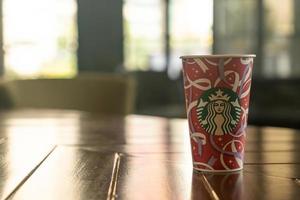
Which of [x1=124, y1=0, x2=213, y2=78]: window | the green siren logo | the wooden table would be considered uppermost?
[x1=124, y1=0, x2=213, y2=78]: window

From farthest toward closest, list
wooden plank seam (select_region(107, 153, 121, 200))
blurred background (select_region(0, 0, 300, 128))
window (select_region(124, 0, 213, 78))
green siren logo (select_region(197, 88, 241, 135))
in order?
1. window (select_region(124, 0, 213, 78))
2. blurred background (select_region(0, 0, 300, 128))
3. green siren logo (select_region(197, 88, 241, 135))
4. wooden plank seam (select_region(107, 153, 121, 200))

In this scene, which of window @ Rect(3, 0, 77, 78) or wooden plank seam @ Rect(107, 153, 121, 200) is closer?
wooden plank seam @ Rect(107, 153, 121, 200)

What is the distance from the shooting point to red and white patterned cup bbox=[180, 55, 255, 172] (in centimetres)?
66

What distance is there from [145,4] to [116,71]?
25.0 inches

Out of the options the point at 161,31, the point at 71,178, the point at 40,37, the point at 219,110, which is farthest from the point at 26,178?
the point at 40,37

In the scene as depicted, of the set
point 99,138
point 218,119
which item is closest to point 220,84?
point 218,119

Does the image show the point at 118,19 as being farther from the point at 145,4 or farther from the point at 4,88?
the point at 4,88

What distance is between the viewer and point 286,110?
4.57 m

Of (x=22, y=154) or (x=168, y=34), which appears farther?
(x=168, y=34)

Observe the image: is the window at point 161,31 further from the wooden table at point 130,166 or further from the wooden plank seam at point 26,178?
the wooden plank seam at point 26,178

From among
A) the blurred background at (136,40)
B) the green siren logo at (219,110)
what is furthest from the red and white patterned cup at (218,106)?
the blurred background at (136,40)

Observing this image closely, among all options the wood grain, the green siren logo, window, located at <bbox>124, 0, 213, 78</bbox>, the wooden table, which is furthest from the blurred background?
the green siren logo

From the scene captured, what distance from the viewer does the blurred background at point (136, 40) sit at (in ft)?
15.4

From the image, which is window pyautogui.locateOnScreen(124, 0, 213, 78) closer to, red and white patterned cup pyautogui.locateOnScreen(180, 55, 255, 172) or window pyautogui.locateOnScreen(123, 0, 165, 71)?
window pyautogui.locateOnScreen(123, 0, 165, 71)
